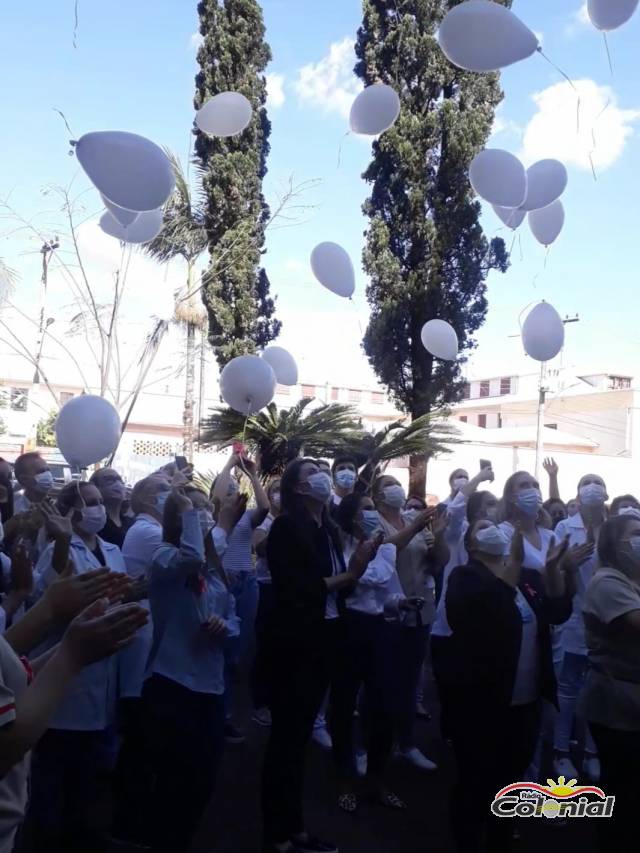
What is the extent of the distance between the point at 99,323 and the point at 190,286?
207 centimetres

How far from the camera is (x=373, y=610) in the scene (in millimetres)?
4719

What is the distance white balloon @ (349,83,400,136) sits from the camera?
296 inches

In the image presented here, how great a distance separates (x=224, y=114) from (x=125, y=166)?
105 inches

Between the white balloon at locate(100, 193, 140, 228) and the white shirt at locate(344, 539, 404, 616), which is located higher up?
the white balloon at locate(100, 193, 140, 228)

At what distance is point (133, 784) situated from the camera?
12.6 ft

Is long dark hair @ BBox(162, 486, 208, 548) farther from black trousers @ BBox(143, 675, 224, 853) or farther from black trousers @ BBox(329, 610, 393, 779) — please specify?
black trousers @ BBox(329, 610, 393, 779)

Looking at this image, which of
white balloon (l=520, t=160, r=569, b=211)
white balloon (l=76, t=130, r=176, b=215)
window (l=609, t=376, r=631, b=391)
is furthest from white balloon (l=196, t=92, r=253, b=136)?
window (l=609, t=376, r=631, b=391)

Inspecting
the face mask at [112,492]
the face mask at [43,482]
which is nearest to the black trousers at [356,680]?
the face mask at [112,492]

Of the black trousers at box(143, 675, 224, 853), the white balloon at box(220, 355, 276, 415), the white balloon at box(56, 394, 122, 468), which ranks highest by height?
the white balloon at box(220, 355, 276, 415)

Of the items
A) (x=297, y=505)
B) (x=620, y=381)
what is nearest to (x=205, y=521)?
(x=297, y=505)

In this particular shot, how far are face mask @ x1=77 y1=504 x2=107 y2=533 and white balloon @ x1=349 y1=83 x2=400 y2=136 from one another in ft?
16.9

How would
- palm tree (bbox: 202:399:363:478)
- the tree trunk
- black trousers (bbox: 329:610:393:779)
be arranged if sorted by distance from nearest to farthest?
1. black trousers (bbox: 329:610:393:779)
2. palm tree (bbox: 202:399:363:478)
3. the tree trunk

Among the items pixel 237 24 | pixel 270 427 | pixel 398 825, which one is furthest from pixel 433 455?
pixel 237 24

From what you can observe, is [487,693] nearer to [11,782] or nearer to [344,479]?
[11,782]
